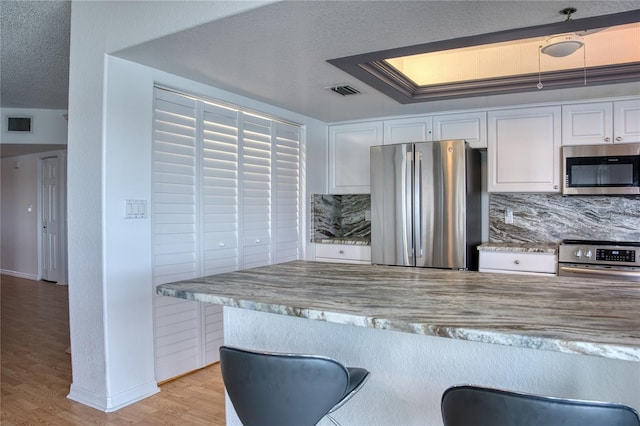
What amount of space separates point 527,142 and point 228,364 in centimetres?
338

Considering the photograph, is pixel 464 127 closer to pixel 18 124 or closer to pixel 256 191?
pixel 256 191

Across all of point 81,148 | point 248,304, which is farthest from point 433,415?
point 81,148

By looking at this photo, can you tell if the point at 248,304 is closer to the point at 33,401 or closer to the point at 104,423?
the point at 104,423

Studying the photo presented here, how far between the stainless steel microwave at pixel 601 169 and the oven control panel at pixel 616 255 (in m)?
0.51

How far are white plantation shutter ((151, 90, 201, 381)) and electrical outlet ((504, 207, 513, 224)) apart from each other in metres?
2.84

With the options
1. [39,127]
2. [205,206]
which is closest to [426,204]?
[205,206]

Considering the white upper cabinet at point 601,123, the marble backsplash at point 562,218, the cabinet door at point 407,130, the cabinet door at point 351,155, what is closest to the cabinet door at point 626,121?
the white upper cabinet at point 601,123

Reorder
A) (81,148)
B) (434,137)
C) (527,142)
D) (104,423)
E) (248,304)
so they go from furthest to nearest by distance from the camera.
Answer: (434,137) → (527,142) → (81,148) → (104,423) → (248,304)

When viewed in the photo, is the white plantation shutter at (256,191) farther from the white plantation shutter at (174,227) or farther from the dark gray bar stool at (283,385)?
the dark gray bar stool at (283,385)

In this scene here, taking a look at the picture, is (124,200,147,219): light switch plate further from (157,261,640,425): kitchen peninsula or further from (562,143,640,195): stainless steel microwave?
(562,143,640,195): stainless steel microwave

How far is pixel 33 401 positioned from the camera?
9.01 feet

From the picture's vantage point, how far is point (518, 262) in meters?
3.53

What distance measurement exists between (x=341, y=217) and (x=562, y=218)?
2.27m

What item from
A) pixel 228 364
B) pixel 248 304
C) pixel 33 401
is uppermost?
pixel 248 304
